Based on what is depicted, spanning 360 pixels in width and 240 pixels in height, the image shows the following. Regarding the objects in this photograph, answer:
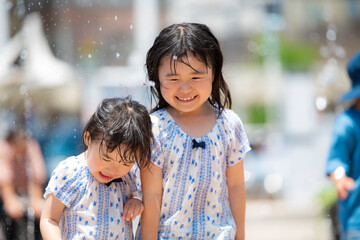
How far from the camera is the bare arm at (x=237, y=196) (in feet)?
7.35

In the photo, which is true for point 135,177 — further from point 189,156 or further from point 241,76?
point 241,76

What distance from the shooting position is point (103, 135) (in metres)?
2.01

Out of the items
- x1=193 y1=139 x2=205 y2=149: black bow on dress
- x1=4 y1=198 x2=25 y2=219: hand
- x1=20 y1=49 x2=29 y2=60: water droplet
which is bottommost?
x1=4 y1=198 x2=25 y2=219: hand

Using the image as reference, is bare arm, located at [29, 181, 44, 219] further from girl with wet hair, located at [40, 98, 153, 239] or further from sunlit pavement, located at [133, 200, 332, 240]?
girl with wet hair, located at [40, 98, 153, 239]

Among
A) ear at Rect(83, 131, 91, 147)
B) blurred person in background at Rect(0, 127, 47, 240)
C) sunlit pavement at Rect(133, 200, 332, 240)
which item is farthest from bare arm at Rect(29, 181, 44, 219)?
ear at Rect(83, 131, 91, 147)

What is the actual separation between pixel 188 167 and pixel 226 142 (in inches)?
7.4

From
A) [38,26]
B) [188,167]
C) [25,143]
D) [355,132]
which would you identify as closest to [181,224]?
[188,167]

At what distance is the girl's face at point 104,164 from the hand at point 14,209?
2.73 metres

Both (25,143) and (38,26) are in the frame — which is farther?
(38,26)

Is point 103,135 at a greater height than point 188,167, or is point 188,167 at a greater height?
point 103,135

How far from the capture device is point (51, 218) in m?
2.05

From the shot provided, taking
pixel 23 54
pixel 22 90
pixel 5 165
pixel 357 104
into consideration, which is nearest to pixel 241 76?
pixel 23 54

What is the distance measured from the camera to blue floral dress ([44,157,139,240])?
2.07 metres

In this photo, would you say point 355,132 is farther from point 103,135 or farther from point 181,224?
point 103,135
